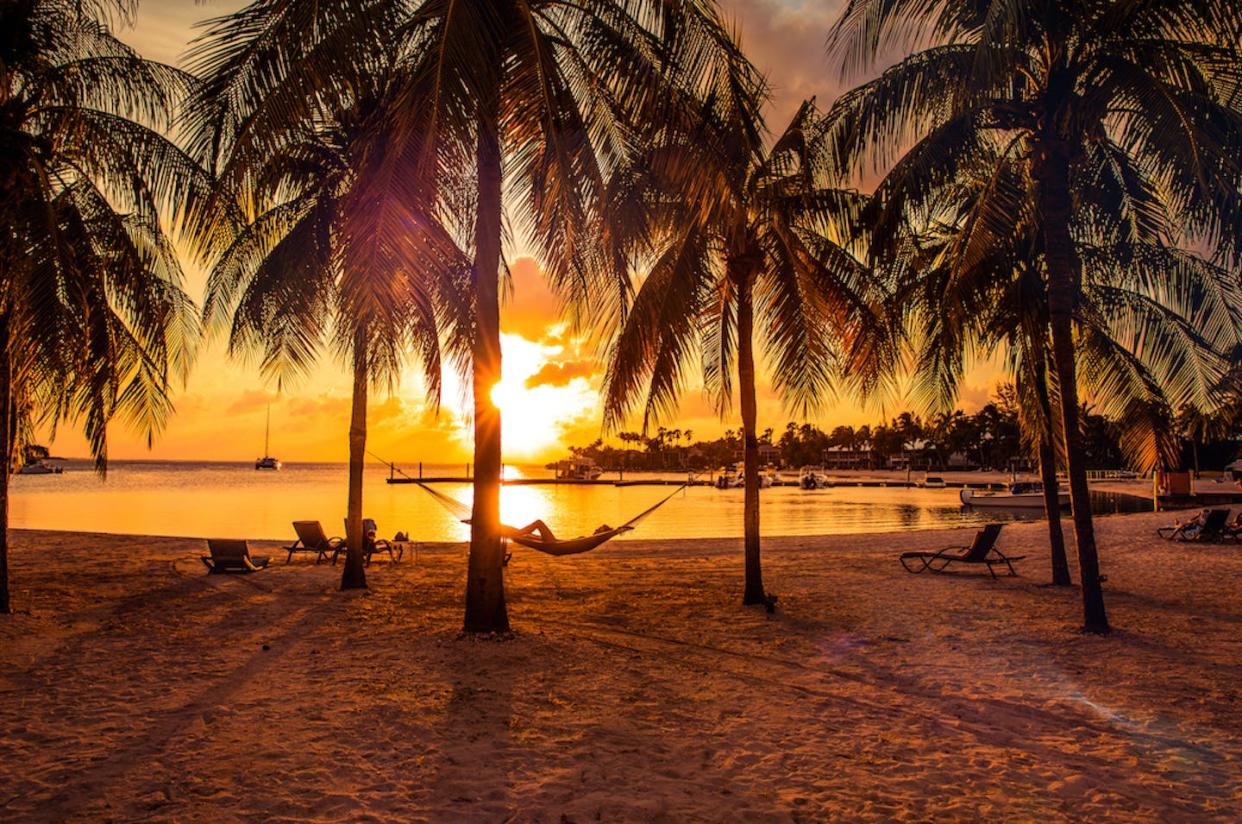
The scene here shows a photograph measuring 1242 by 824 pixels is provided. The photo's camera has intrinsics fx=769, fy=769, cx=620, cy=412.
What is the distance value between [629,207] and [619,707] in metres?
4.04

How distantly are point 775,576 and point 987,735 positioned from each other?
718 cm

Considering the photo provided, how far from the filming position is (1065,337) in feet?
24.2

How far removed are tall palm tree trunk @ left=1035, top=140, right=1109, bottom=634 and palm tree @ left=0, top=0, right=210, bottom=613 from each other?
321 inches

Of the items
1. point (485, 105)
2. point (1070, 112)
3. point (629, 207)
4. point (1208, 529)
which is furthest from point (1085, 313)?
point (1208, 529)

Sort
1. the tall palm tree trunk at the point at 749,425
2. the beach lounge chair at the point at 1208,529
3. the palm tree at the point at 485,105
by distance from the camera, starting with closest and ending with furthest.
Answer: the palm tree at the point at 485,105, the tall palm tree trunk at the point at 749,425, the beach lounge chair at the point at 1208,529

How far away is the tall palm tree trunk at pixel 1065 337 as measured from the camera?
7273mm

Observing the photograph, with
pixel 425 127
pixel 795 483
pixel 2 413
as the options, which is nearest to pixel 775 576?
pixel 425 127

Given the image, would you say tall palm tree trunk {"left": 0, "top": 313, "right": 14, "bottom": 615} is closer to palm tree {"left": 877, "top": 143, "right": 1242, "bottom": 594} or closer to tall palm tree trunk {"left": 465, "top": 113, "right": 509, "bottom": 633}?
tall palm tree trunk {"left": 465, "top": 113, "right": 509, "bottom": 633}

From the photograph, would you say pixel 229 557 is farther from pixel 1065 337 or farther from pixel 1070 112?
pixel 1070 112

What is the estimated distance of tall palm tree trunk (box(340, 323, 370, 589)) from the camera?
9.70 metres

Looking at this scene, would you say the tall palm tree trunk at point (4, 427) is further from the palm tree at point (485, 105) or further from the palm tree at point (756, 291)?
the palm tree at point (756, 291)

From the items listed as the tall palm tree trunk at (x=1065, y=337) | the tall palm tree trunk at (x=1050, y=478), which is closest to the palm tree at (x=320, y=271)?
the tall palm tree trunk at (x=1065, y=337)

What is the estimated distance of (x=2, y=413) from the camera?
24.6ft

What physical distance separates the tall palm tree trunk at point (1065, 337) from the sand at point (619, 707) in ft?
1.50
